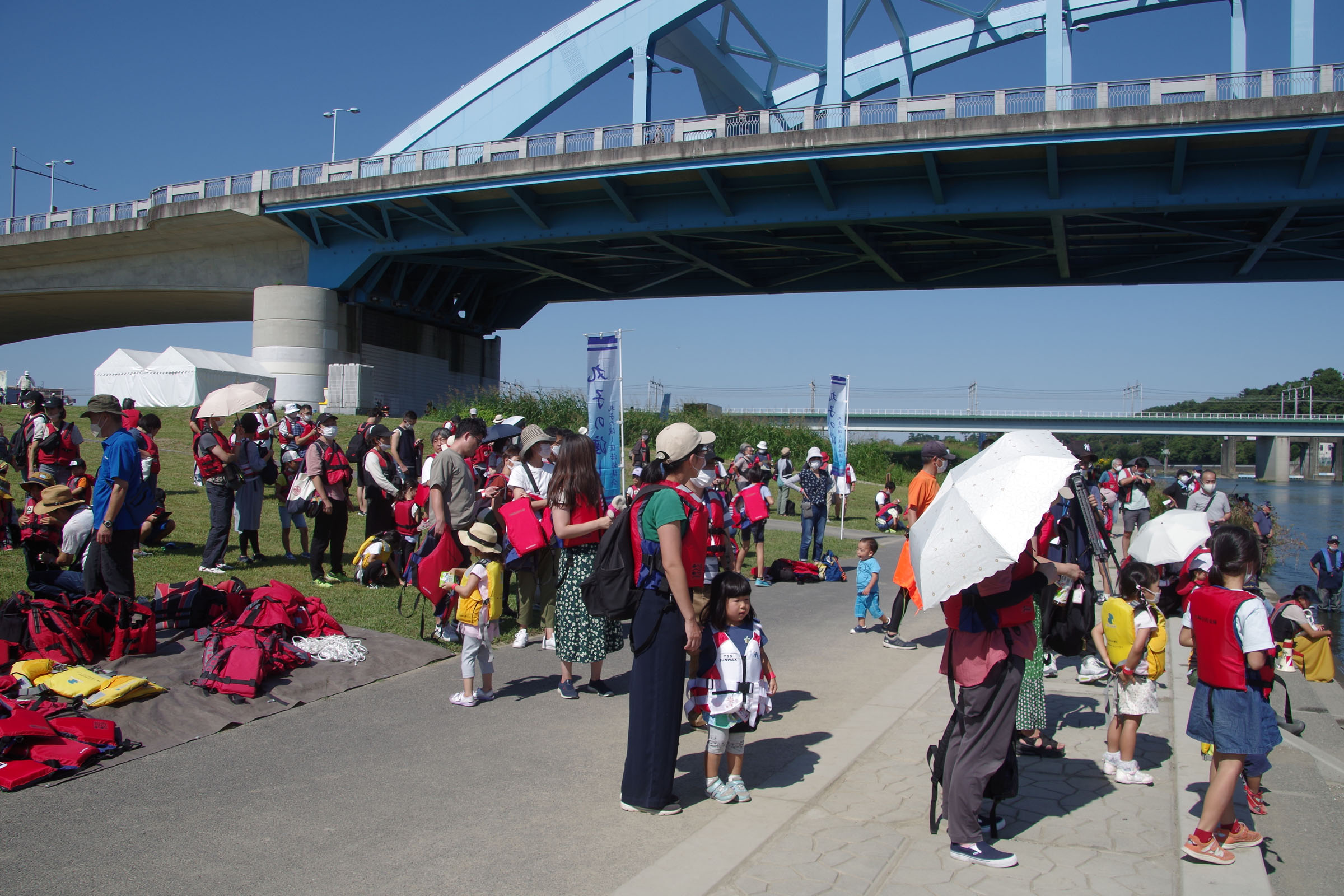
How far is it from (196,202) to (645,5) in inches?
733

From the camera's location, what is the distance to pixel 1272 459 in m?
76.2

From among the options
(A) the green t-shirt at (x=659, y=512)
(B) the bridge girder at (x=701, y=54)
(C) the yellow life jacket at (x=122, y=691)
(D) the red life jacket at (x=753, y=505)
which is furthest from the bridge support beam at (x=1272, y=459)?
(C) the yellow life jacket at (x=122, y=691)

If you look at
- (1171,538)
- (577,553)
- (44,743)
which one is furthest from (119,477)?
(1171,538)

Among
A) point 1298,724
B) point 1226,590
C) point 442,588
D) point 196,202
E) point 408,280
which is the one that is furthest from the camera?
point 408,280

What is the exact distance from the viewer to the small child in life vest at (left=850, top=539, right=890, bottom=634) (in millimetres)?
9086

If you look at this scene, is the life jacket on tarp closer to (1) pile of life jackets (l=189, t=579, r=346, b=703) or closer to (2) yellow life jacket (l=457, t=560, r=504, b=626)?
(2) yellow life jacket (l=457, t=560, r=504, b=626)

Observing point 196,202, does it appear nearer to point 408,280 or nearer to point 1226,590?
point 408,280

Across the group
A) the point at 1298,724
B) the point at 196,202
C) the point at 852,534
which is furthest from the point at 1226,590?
the point at 196,202

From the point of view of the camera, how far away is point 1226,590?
409cm

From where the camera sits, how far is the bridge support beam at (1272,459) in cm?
7544

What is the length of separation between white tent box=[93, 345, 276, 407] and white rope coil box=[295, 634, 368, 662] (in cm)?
2668

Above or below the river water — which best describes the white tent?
above

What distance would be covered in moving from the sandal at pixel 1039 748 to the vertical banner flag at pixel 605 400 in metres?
6.70

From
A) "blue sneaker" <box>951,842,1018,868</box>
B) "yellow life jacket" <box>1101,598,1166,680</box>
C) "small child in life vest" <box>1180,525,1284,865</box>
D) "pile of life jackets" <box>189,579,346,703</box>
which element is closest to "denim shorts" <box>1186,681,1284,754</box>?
"small child in life vest" <box>1180,525,1284,865</box>
